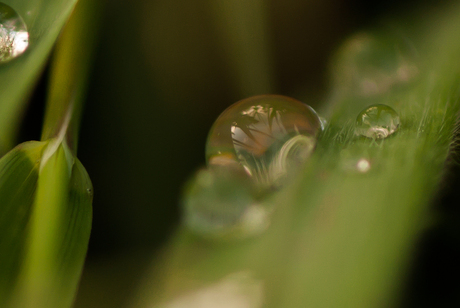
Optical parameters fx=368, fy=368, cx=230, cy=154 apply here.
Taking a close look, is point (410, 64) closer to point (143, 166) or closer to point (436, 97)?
point (436, 97)

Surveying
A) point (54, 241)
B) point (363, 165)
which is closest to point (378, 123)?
point (363, 165)

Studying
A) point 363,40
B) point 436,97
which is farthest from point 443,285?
point 363,40

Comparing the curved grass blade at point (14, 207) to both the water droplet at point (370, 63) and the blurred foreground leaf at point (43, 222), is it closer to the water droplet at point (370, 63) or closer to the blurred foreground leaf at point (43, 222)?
the blurred foreground leaf at point (43, 222)

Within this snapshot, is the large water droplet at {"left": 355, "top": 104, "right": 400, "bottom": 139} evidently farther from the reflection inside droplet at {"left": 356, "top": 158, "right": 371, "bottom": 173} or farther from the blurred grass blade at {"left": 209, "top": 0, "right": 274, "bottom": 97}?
the blurred grass blade at {"left": 209, "top": 0, "right": 274, "bottom": 97}

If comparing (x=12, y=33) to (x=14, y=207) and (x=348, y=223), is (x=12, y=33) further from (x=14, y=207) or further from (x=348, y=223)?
(x=348, y=223)

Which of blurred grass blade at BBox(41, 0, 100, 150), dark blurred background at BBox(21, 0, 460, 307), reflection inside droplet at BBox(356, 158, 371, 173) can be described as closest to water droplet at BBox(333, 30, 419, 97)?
dark blurred background at BBox(21, 0, 460, 307)

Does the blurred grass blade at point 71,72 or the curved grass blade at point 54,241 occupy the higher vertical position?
the blurred grass blade at point 71,72

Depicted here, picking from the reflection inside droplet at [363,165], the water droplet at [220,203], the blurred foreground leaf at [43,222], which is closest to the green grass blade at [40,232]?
the blurred foreground leaf at [43,222]

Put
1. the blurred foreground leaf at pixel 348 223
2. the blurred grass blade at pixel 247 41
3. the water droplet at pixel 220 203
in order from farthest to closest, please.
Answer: the blurred grass blade at pixel 247 41, the water droplet at pixel 220 203, the blurred foreground leaf at pixel 348 223
